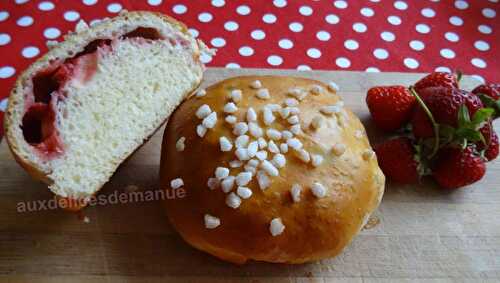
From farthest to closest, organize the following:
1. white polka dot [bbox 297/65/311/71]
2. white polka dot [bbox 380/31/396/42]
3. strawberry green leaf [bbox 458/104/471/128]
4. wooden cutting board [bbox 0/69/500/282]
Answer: white polka dot [bbox 380/31/396/42] → white polka dot [bbox 297/65/311/71] → strawberry green leaf [bbox 458/104/471/128] → wooden cutting board [bbox 0/69/500/282]

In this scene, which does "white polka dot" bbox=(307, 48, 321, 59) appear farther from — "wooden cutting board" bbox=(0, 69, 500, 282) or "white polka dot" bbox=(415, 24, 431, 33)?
"wooden cutting board" bbox=(0, 69, 500, 282)

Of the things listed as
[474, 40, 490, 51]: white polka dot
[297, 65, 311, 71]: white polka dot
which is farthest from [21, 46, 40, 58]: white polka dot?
[474, 40, 490, 51]: white polka dot

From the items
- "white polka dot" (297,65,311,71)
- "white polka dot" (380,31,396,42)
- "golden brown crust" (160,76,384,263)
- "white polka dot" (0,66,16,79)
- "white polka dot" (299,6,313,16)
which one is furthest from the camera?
"white polka dot" (299,6,313,16)

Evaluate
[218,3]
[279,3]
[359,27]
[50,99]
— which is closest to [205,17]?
[218,3]

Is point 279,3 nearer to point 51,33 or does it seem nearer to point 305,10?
point 305,10

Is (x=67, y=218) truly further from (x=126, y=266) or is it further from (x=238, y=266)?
(x=238, y=266)

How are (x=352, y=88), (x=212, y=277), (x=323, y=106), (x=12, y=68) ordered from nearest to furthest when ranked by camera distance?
(x=212, y=277) → (x=323, y=106) → (x=352, y=88) → (x=12, y=68)

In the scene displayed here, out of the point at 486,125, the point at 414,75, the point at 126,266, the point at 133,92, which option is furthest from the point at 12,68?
the point at 486,125
